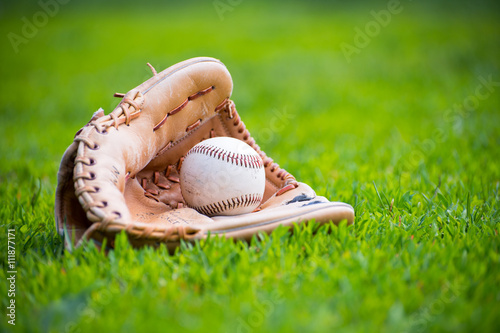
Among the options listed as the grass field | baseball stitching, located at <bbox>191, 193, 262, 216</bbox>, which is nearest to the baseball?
baseball stitching, located at <bbox>191, 193, 262, 216</bbox>

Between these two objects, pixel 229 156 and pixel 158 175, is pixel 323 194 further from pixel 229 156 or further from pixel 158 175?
pixel 158 175

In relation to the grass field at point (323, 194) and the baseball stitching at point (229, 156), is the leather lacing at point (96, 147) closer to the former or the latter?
the grass field at point (323, 194)

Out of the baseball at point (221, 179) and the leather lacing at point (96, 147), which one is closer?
the leather lacing at point (96, 147)

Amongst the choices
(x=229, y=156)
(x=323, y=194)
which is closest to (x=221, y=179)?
(x=229, y=156)

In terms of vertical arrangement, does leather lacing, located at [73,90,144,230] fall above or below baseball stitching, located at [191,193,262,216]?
above

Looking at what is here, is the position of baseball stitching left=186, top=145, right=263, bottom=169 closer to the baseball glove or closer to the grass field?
the baseball glove

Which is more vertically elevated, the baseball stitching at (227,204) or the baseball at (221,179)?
the baseball at (221,179)

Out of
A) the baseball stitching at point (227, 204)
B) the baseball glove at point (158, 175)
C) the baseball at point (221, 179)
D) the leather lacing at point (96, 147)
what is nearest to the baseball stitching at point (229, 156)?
the baseball at point (221, 179)
